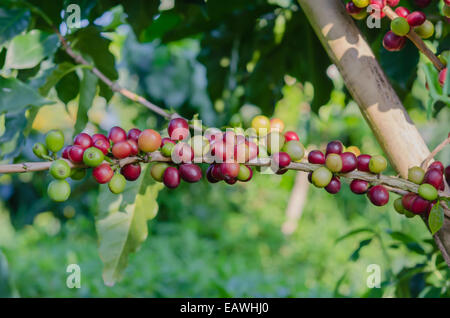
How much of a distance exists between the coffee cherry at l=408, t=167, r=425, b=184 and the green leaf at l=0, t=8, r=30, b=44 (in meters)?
0.64

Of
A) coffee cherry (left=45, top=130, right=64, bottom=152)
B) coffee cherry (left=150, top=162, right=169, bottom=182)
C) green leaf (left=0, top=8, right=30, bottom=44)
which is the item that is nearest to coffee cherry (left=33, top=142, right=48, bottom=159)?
coffee cherry (left=45, top=130, right=64, bottom=152)

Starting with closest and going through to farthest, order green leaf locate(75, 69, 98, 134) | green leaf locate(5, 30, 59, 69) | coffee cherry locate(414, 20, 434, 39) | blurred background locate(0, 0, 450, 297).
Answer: coffee cherry locate(414, 20, 434, 39) < green leaf locate(5, 30, 59, 69) < green leaf locate(75, 69, 98, 134) < blurred background locate(0, 0, 450, 297)

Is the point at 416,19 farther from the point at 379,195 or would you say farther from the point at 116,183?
the point at 116,183

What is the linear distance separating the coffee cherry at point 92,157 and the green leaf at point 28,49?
286 millimetres

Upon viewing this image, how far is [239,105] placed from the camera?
125 cm

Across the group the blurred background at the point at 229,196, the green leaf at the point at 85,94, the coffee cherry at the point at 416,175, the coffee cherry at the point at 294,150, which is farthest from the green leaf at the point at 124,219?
the coffee cherry at the point at 416,175

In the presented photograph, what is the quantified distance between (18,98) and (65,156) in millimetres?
89

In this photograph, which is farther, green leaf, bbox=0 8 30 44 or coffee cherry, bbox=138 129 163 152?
green leaf, bbox=0 8 30 44

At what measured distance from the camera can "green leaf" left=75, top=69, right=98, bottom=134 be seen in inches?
29.7

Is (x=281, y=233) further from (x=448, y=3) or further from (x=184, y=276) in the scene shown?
(x=448, y=3)

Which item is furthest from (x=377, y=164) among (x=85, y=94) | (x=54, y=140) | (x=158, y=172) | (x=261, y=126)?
(x=85, y=94)

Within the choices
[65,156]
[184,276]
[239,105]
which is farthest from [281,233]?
[65,156]

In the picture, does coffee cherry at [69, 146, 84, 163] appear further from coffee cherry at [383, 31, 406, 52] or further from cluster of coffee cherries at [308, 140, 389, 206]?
coffee cherry at [383, 31, 406, 52]

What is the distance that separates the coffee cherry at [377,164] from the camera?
47cm
